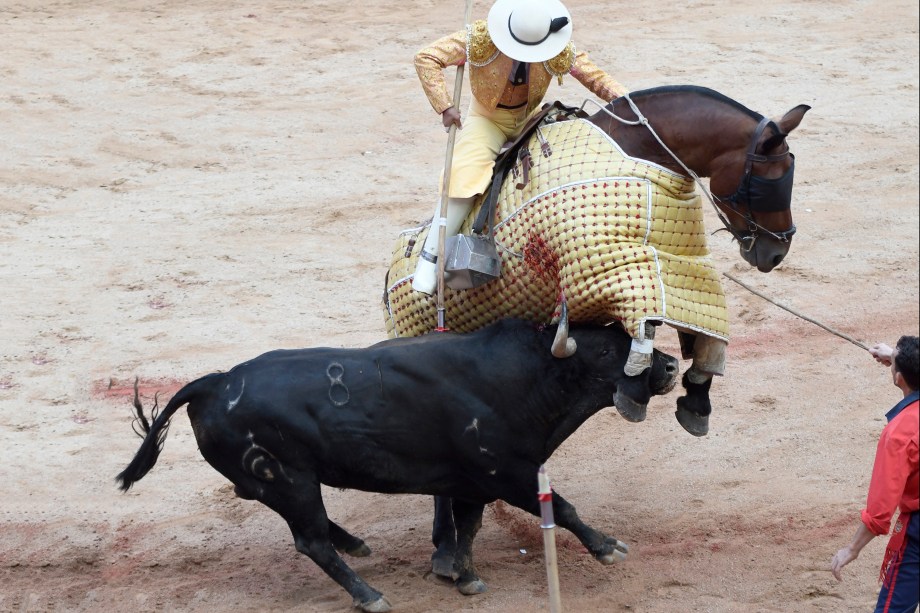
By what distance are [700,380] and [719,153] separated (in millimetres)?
1097

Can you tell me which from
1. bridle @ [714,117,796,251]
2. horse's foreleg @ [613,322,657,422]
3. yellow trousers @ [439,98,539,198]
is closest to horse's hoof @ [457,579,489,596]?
horse's foreleg @ [613,322,657,422]

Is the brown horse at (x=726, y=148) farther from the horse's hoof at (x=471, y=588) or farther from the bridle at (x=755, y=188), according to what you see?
the horse's hoof at (x=471, y=588)

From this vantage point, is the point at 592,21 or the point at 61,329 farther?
the point at 592,21

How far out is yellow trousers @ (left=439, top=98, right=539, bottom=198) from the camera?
5.94 meters

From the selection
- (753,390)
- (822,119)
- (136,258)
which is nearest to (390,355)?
(753,390)

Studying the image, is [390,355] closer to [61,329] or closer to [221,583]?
[221,583]

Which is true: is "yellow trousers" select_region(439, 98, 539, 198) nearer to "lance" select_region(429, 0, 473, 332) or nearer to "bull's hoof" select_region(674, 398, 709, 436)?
"lance" select_region(429, 0, 473, 332)

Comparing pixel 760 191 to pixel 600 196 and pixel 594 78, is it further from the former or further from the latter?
pixel 594 78

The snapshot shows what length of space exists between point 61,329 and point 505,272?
4.18 metres

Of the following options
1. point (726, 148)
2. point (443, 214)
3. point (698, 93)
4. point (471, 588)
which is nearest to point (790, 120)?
point (726, 148)

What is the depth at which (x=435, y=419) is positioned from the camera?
226 inches

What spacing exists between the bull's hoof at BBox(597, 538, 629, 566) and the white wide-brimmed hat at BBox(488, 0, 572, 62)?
89.8 inches

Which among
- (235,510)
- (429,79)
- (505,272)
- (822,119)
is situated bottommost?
(235,510)

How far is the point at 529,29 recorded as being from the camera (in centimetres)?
575
